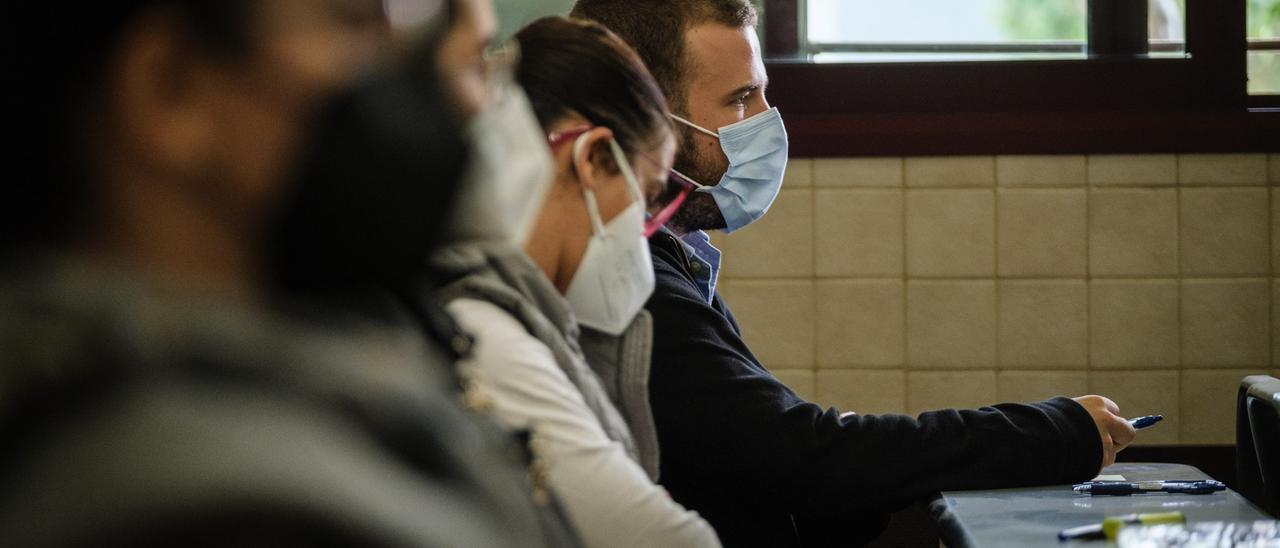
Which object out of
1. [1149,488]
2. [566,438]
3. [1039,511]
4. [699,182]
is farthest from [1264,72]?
[566,438]

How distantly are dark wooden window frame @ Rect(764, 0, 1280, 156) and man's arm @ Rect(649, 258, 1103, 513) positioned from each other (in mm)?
1417

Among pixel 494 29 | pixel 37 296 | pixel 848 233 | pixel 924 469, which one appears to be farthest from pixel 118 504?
pixel 848 233

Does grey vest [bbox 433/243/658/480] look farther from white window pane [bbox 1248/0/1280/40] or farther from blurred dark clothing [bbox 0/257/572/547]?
white window pane [bbox 1248/0/1280/40]

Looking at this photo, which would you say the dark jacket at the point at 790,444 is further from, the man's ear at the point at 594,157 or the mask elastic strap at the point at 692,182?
the mask elastic strap at the point at 692,182

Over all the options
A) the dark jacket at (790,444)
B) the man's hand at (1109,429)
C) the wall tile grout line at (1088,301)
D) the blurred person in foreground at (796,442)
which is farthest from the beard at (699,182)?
the wall tile grout line at (1088,301)

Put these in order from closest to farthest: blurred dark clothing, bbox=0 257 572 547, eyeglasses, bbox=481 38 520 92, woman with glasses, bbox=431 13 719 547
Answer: blurred dark clothing, bbox=0 257 572 547, eyeglasses, bbox=481 38 520 92, woman with glasses, bbox=431 13 719 547

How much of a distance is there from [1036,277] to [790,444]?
1.59 meters

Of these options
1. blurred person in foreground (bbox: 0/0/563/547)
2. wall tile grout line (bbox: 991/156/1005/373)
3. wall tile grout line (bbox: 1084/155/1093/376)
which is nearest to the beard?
wall tile grout line (bbox: 991/156/1005/373)

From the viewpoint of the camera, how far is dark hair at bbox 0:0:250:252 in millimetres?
385

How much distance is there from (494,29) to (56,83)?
0.24m

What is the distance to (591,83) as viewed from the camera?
1.27m

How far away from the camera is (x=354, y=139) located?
1.30 ft

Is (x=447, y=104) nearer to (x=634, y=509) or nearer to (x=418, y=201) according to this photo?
(x=418, y=201)

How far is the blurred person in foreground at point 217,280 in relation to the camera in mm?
327
